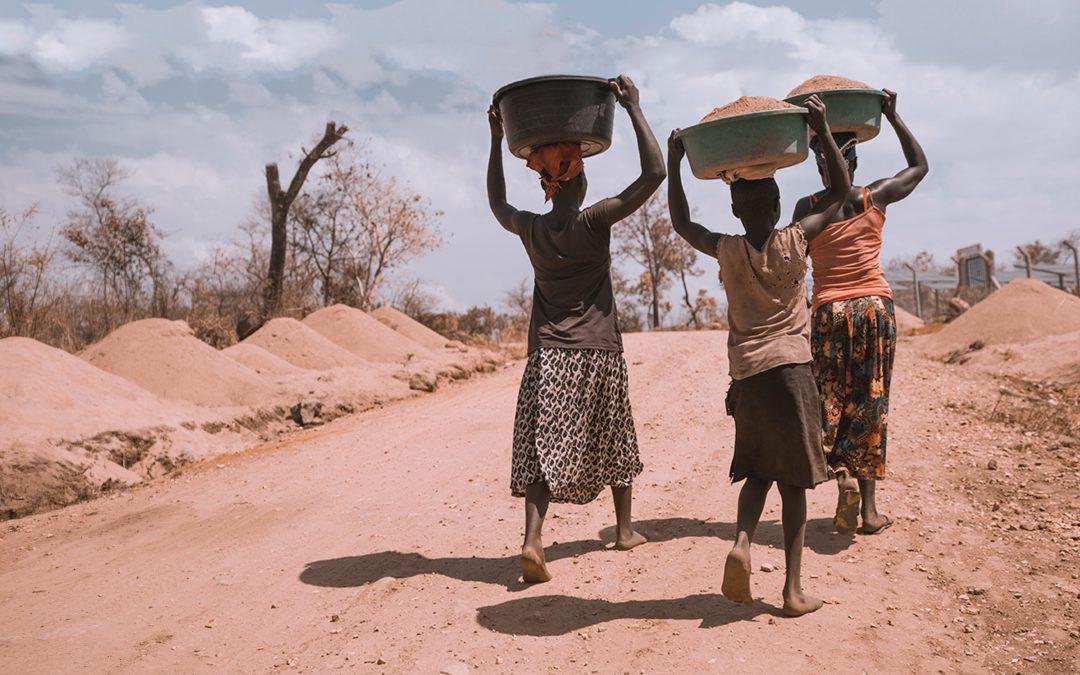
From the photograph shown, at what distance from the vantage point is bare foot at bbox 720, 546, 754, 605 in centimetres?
314

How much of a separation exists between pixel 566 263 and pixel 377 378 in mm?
7842

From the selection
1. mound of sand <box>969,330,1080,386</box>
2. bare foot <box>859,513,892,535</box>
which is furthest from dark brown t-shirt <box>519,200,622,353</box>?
mound of sand <box>969,330,1080,386</box>

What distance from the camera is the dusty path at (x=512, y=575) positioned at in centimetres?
329

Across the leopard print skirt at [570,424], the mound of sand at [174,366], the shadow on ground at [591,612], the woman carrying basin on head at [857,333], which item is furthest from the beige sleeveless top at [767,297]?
the mound of sand at [174,366]

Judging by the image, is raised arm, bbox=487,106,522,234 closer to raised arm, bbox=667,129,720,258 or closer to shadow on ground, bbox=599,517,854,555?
raised arm, bbox=667,129,720,258

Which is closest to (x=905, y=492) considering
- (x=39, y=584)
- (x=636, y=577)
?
(x=636, y=577)

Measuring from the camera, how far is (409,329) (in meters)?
17.8

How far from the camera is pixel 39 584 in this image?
480cm

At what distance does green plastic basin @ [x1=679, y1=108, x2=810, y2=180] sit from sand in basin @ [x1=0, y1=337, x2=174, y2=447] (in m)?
6.00

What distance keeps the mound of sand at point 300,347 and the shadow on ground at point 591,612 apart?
9520mm

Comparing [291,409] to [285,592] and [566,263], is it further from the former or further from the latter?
[566,263]

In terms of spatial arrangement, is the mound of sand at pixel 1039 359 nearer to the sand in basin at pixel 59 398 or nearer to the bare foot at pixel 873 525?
the bare foot at pixel 873 525

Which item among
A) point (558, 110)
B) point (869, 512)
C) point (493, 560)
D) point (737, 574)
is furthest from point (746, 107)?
point (493, 560)

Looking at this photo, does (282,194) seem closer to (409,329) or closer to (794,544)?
(409,329)
